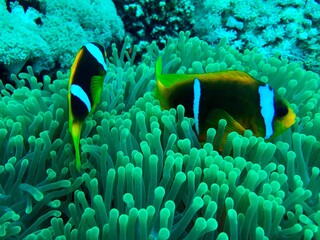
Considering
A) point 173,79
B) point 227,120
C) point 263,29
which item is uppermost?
point 173,79

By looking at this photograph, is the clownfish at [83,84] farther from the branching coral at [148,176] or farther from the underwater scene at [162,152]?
the branching coral at [148,176]

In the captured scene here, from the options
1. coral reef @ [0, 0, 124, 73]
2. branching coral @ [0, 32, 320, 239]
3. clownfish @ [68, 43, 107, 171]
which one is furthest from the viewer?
coral reef @ [0, 0, 124, 73]

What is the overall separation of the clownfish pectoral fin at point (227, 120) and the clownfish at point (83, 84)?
47 centimetres

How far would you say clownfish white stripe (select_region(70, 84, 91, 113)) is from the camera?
53.9 inches

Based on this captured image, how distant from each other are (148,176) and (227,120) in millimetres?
382

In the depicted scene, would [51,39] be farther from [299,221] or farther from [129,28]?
[299,221]

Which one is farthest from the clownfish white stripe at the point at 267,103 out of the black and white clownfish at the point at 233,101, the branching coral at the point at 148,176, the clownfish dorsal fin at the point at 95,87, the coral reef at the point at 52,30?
the coral reef at the point at 52,30

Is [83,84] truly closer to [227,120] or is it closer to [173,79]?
[173,79]

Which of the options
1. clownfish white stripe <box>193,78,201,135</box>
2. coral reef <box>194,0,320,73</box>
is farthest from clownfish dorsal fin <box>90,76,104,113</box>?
coral reef <box>194,0,320,73</box>

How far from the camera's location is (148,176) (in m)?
1.32

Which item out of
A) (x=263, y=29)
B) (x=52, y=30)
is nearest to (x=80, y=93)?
(x=52, y=30)

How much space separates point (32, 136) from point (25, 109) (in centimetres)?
27

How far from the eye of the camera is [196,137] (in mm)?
1478

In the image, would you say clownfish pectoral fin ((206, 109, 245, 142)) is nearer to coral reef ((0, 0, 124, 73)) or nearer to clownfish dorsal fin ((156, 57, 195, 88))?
clownfish dorsal fin ((156, 57, 195, 88))
